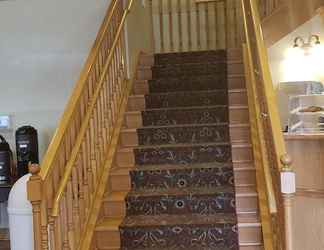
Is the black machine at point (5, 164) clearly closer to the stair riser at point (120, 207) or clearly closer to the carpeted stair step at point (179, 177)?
the carpeted stair step at point (179, 177)

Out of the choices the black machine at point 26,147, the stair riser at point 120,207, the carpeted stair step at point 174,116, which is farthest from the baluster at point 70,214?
the black machine at point 26,147

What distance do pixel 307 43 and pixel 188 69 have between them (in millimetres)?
2294

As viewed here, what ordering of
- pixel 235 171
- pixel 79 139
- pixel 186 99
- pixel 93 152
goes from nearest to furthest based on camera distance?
pixel 79 139 < pixel 93 152 < pixel 235 171 < pixel 186 99

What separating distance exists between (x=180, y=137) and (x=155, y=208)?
89cm

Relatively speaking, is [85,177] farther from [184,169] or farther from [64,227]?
[184,169]

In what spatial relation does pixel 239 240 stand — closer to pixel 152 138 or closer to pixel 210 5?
pixel 152 138

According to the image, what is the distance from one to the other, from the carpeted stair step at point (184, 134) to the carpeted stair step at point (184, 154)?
17 cm

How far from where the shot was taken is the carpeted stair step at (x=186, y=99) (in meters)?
4.80

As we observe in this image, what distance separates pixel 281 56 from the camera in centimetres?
691

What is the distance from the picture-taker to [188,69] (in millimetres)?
5477

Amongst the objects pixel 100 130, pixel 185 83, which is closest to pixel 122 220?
pixel 100 130

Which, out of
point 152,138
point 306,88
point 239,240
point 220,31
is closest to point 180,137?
point 152,138

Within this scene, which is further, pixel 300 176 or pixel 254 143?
pixel 300 176

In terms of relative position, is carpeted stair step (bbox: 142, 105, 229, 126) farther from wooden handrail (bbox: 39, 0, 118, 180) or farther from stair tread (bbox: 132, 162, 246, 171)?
wooden handrail (bbox: 39, 0, 118, 180)
